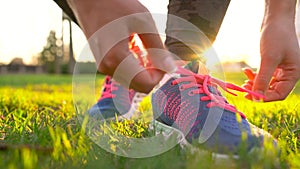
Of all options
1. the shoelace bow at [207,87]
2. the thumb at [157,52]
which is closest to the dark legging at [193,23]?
the shoelace bow at [207,87]

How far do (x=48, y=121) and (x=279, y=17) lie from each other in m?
1.03

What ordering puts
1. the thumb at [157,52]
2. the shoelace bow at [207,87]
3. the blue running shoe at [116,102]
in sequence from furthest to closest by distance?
the blue running shoe at [116,102], the shoelace bow at [207,87], the thumb at [157,52]

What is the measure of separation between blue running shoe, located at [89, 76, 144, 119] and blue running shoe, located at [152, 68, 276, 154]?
0.63 m

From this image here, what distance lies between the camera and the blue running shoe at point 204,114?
1.40 metres

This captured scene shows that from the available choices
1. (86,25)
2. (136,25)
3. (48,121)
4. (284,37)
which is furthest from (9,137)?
(284,37)

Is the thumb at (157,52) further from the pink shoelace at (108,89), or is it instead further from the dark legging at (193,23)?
the pink shoelace at (108,89)

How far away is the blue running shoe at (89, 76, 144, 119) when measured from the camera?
2.39 meters

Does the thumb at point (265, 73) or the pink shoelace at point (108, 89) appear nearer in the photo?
the thumb at point (265, 73)

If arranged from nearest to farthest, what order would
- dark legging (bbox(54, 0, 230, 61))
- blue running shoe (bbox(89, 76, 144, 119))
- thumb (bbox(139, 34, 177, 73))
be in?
1. thumb (bbox(139, 34, 177, 73))
2. dark legging (bbox(54, 0, 230, 61))
3. blue running shoe (bbox(89, 76, 144, 119))

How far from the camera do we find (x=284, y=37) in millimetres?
1644

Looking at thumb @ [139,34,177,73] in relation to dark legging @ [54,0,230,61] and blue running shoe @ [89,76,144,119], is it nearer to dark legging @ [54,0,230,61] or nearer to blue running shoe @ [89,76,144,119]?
dark legging @ [54,0,230,61]

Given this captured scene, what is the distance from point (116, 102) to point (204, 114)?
1.04 meters

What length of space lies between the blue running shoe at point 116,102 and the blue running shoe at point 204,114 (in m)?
0.63

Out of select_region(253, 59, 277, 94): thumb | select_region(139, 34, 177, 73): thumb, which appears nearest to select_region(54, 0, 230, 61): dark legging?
select_region(253, 59, 277, 94): thumb
